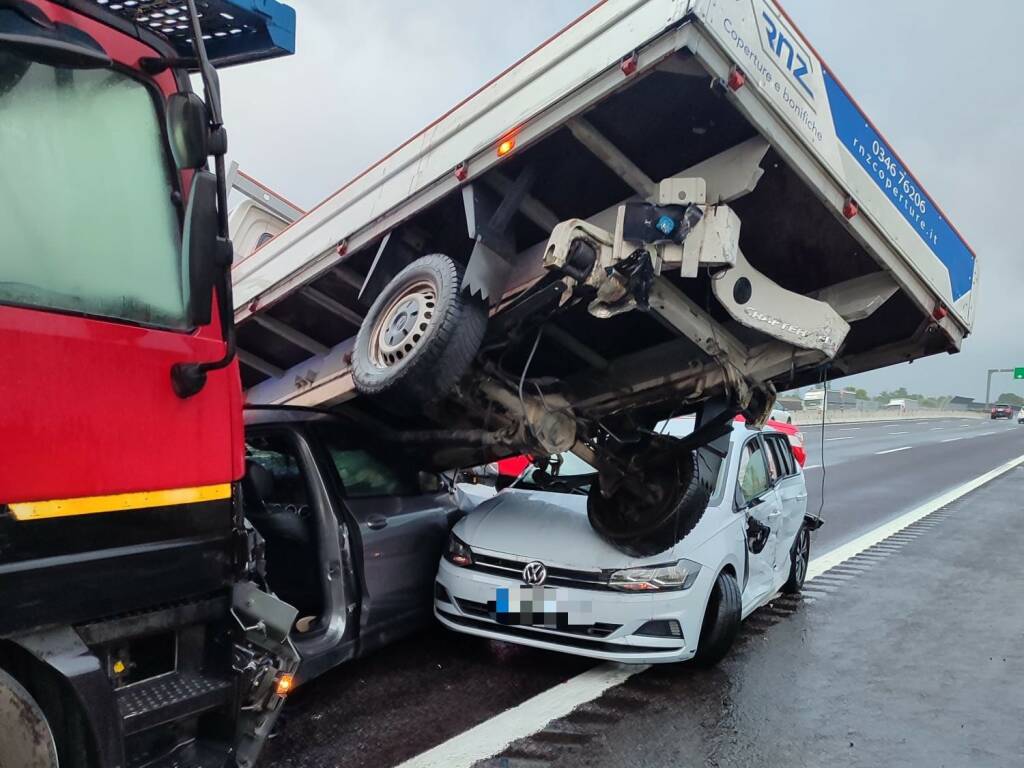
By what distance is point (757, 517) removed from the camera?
5.54m

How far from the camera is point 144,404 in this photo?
7.53 ft

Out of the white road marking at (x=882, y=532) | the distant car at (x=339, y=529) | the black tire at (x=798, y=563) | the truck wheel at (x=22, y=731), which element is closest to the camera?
the truck wheel at (x=22, y=731)

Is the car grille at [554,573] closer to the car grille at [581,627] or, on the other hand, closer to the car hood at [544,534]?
the car hood at [544,534]

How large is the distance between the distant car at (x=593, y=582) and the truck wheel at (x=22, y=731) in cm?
272

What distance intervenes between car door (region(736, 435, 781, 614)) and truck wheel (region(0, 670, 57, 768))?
4070 mm

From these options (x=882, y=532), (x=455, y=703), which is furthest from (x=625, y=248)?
(x=882, y=532)

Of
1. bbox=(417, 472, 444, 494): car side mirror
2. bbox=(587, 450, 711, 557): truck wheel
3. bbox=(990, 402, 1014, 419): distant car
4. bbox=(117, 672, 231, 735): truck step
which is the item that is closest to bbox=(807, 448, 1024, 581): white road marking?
bbox=(587, 450, 711, 557): truck wheel

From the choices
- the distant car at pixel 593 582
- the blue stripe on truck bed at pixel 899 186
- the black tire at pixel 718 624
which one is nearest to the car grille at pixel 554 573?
the distant car at pixel 593 582

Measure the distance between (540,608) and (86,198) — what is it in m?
3.08

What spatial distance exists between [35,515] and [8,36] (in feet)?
3.77

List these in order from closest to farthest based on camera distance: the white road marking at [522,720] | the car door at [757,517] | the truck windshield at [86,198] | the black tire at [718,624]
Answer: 1. the truck windshield at [86,198]
2. the white road marking at [522,720]
3. the black tire at [718,624]
4. the car door at [757,517]

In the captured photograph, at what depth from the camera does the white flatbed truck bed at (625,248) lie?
3.41 meters

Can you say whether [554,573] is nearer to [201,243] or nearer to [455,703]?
[455,703]

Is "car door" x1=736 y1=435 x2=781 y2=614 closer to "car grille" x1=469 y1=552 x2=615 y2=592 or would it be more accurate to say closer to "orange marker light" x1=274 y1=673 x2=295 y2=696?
"car grille" x1=469 y1=552 x2=615 y2=592
